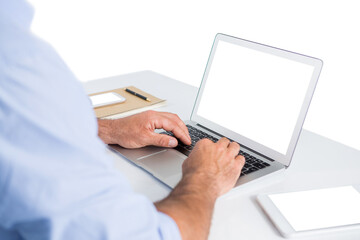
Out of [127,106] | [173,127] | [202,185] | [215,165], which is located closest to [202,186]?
[202,185]

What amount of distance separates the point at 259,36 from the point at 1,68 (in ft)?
6.73

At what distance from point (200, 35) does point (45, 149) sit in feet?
7.22

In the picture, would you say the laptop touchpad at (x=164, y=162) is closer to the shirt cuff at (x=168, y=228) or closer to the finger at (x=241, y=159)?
the finger at (x=241, y=159)

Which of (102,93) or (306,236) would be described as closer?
(306,236)

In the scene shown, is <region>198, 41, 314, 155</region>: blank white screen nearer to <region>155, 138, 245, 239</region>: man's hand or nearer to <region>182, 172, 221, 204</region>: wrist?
<region>155, 138, 245, 239</region>: man's hand

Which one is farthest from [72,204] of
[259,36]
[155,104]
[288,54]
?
[259,36]

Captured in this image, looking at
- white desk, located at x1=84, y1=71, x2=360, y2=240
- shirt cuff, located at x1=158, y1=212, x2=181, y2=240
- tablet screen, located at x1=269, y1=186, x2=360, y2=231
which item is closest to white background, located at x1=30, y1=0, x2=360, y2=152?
white desk, located at x1=84, y1=71, x2=360, y2=240

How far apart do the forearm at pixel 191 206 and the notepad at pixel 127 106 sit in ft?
1.87

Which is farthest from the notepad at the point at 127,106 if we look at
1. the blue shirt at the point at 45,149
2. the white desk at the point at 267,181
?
the blue shirt at the point at 45,149

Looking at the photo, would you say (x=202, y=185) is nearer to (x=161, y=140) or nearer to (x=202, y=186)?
(x=202, y=186)

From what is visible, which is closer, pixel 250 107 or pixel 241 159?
pixel 241 159

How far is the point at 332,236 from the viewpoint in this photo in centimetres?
82

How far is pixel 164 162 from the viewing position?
3.53 ft

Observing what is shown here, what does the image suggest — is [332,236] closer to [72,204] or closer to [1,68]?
[72,204]
